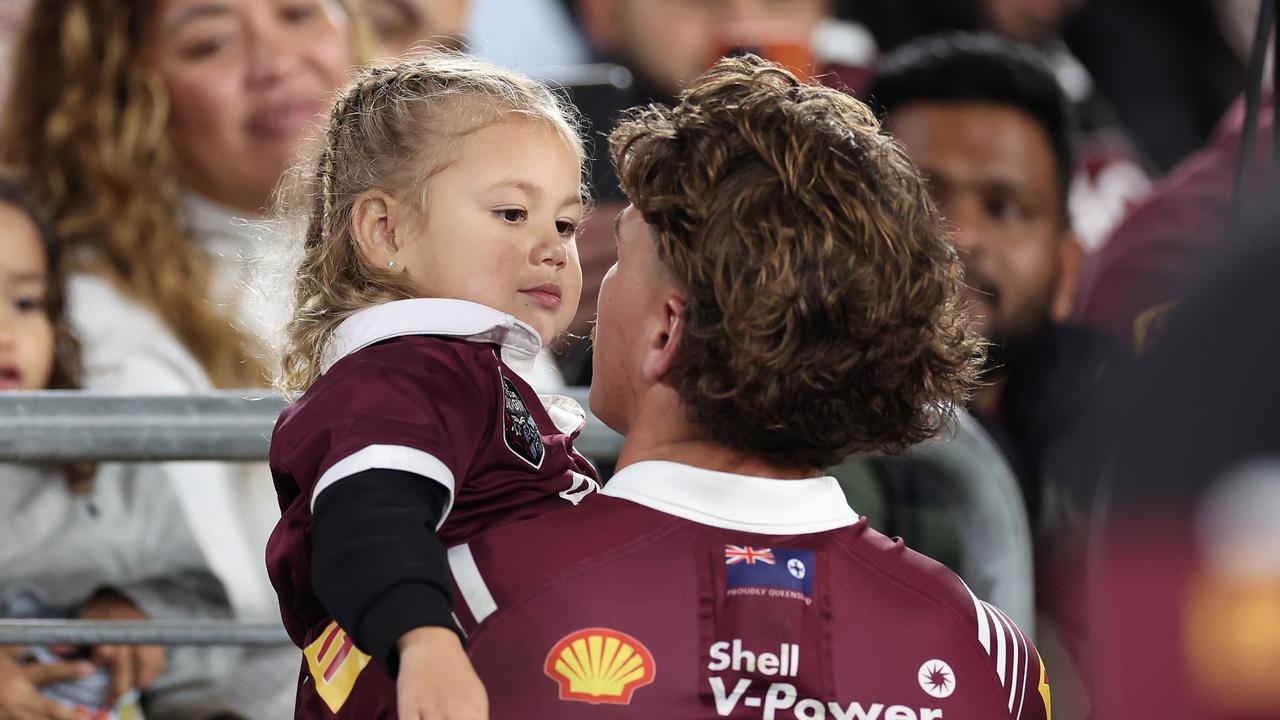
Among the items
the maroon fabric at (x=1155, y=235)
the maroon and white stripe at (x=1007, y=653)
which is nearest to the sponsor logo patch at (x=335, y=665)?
the maroon and white stripe at (x=1007, y=653)

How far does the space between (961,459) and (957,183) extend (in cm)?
144

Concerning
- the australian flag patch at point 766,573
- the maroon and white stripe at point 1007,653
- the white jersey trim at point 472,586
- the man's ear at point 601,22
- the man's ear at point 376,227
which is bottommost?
the maroon and white stripe at point 1007,653

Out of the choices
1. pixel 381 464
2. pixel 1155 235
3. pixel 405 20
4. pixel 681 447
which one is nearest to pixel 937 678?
pixel 681 447

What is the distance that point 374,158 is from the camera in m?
1.64

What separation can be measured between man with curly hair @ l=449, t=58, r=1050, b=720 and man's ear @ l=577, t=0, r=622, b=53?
3280mm

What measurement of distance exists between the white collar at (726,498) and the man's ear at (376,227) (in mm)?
334

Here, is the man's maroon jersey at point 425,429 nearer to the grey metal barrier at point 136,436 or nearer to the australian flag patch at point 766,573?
the australian flag patch at point 766,573

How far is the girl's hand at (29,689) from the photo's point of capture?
8.21 ft

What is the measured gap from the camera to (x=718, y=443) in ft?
5.00

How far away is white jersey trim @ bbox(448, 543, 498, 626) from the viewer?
4.66ft

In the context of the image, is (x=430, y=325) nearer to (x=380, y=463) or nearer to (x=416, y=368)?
(x=416, y=368)

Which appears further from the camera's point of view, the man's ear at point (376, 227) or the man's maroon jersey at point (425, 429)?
the man's ear at point (376, 227)

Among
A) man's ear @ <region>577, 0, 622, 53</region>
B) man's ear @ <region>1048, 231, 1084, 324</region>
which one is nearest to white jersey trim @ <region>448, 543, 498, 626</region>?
man's ear @ <region>1048, 231, 1084, 324</region>

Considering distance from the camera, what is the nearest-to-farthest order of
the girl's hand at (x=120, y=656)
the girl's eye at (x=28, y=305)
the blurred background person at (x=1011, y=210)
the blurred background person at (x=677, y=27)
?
the girl's hand at (x=120, y=656)
the girl's eye at (x=28, y=305)
the blurred background person at (x=1011, y=210)
the blurred background person at (x=677, y=27)
